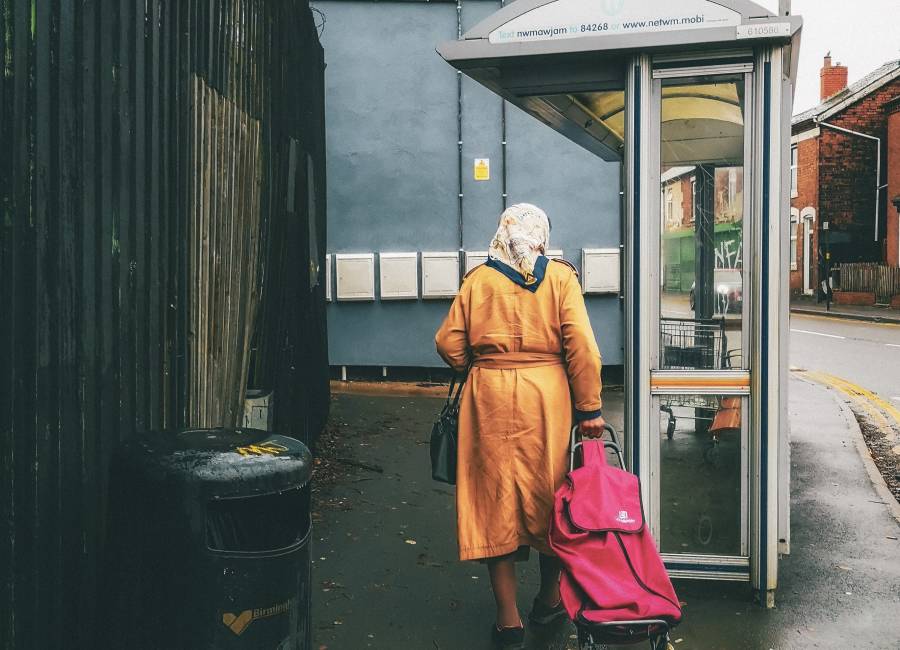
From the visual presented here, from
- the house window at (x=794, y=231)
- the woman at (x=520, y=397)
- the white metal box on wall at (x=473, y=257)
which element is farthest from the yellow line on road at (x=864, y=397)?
the house window at (x=794, y=231)

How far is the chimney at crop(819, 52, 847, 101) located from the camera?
4509cm

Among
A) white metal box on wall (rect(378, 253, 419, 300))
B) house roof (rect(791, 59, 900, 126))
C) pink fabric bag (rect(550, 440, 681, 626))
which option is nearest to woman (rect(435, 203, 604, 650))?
pink fabric bag (rect(550, 440, 681, 626))

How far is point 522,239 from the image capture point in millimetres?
4133

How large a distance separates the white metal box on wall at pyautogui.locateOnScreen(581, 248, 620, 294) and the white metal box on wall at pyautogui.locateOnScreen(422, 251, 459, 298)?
1.64 m

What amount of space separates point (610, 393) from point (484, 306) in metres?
7.56

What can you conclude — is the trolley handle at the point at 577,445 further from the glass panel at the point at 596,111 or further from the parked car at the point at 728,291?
the glass panel at the point at 596,111

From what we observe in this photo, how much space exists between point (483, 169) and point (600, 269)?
1.97 m

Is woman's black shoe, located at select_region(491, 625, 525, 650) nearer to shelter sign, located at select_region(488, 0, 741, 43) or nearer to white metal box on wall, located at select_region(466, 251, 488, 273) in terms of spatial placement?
shelter sign, located at select_region(488, 0, 741, 43)

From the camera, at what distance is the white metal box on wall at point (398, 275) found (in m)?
11.7

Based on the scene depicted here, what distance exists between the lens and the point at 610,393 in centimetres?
1142

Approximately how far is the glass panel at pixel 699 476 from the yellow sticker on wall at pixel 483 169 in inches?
289

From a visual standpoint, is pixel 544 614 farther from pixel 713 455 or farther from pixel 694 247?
pixel 694 247

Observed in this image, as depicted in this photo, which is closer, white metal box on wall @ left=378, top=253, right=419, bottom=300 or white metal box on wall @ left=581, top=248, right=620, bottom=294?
white metal box on wall @ left=581, top=248, right=620, bottom=294

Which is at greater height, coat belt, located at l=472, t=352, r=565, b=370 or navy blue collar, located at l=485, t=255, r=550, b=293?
navy blue collar, located at l=485, t=255, r=550, b=293
